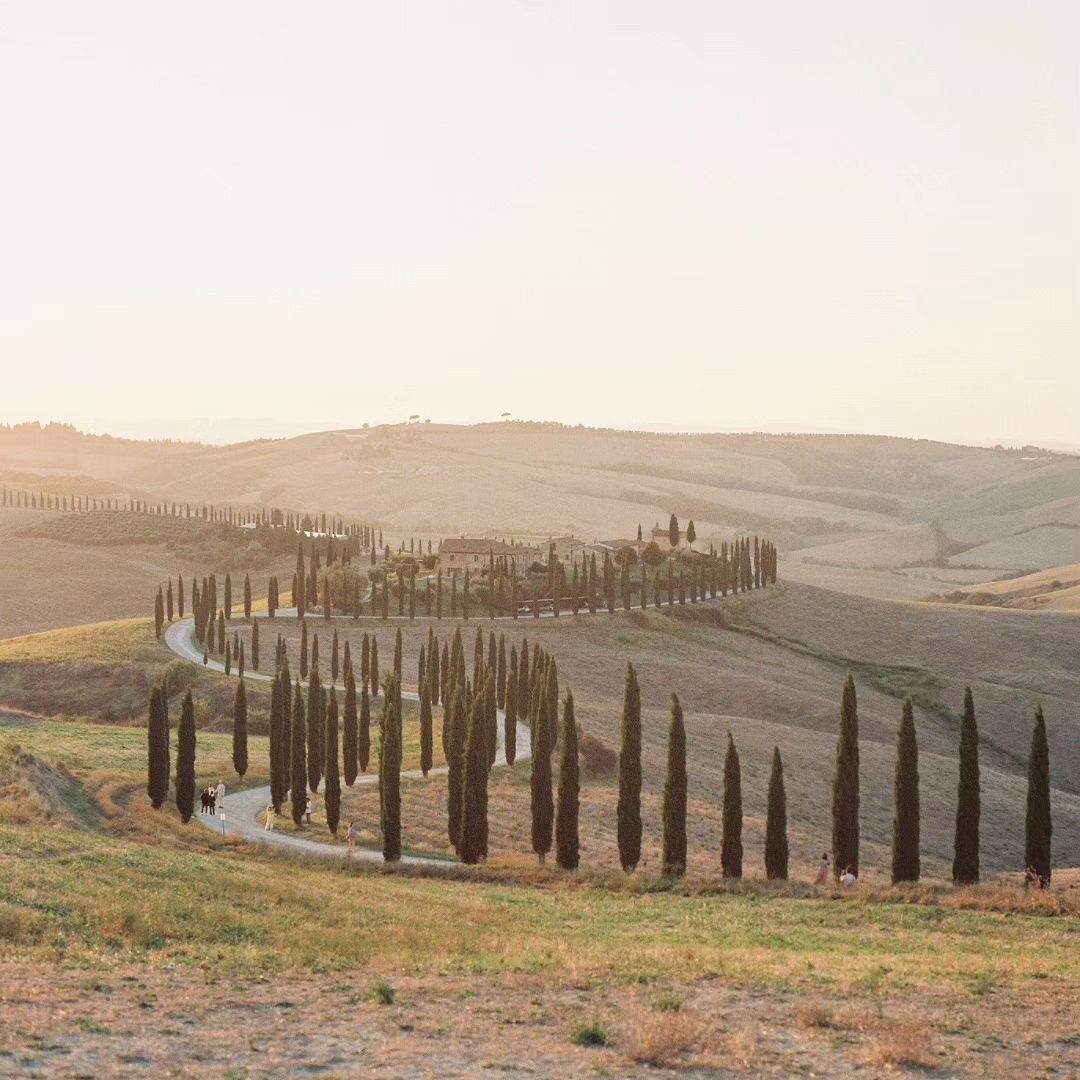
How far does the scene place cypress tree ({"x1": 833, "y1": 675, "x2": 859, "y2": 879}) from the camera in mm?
46844

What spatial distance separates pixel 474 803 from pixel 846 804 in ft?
40.8

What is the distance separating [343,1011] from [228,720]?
6251cm

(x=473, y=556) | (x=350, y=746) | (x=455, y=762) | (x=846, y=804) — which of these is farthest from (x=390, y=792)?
(x=473, y=556)

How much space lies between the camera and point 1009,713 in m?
100

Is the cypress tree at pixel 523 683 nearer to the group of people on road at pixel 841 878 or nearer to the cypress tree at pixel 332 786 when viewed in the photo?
the cypress tree at pixel 332 786

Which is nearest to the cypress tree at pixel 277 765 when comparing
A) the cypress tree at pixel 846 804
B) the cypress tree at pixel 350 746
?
the cypress tree at pixel 350 746

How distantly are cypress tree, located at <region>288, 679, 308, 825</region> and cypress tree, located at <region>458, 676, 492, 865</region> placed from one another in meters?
9.13

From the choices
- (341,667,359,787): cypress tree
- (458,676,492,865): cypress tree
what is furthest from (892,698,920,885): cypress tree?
(341,667,359,787): cypress tree

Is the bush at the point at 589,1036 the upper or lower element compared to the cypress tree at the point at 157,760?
upper

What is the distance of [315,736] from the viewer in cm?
5828

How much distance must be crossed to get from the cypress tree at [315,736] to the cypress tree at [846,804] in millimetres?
21626

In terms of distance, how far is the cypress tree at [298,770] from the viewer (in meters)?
55.0

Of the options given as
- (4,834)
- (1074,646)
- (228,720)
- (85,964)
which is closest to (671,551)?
(1074,646)

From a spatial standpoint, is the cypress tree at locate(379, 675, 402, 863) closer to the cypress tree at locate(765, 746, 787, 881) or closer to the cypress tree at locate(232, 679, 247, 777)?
the cypress tree at locate(765, 746, 787, 881)
